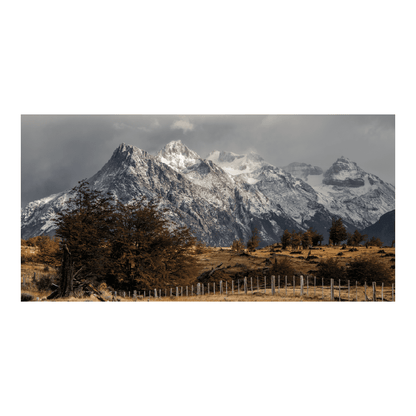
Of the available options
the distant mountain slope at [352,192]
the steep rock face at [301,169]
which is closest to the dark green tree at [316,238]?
the distant mountain slope at [352,192]

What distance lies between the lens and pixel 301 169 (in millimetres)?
13523

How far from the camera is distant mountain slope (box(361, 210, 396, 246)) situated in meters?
11.9

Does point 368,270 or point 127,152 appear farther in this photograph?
point 127,152

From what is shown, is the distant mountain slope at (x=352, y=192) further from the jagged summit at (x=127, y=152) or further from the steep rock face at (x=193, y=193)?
the jagged summit at (x=127, y=152)

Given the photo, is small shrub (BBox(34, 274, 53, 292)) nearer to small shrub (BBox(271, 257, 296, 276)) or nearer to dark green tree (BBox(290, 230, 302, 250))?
small shrub (BBox(271, 257, 296, 276))

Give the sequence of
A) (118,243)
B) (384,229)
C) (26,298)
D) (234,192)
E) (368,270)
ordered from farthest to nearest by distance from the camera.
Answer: (234,192) < (384,229) < (368,270) < (118,243) < (26,298)

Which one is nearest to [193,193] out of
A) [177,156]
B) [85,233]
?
[177,156]

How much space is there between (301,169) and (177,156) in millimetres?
5407

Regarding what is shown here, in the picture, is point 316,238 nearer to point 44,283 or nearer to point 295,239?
point 295,239

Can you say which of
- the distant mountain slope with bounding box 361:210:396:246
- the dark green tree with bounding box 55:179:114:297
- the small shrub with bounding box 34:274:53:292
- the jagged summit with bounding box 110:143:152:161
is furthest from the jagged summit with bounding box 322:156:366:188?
the small shrub with bounding box 34:274:53:292

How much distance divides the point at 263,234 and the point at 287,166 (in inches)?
149

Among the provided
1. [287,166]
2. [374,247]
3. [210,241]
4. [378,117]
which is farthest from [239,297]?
[378,117]

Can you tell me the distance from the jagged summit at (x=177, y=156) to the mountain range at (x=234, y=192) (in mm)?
42

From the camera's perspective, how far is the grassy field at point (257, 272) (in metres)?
10.8
